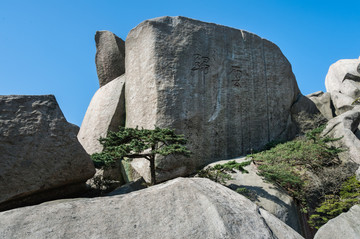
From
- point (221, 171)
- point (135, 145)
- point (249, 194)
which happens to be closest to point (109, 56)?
point (135, 145)

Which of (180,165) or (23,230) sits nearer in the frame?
(23,230)

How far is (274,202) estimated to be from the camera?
7812mm

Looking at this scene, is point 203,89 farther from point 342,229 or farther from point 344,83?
point 344,83

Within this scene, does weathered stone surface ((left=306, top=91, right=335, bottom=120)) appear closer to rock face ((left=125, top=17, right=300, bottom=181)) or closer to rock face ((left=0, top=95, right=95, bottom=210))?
rock face ((left=125, top=17, right=300, bottom=181))

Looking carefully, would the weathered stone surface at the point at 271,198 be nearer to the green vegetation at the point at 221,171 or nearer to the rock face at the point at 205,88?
the green vegetation at the point at 221,171

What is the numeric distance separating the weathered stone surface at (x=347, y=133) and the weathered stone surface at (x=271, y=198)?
3.04 meters

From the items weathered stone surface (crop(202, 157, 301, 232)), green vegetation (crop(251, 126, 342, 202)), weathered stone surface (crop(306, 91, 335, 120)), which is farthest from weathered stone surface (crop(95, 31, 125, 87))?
weathered stone surface (crop(306, 91, 335, 120))

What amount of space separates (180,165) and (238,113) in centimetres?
365

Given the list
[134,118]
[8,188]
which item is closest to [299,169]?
[134,118]

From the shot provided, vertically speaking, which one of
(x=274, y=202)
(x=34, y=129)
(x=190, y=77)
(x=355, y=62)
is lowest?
(x=274, y=202)

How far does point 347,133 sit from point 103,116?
9431mm

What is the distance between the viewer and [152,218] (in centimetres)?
351

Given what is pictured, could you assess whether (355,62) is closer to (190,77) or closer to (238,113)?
(238,113)

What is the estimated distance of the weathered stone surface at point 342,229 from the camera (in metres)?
4.80
